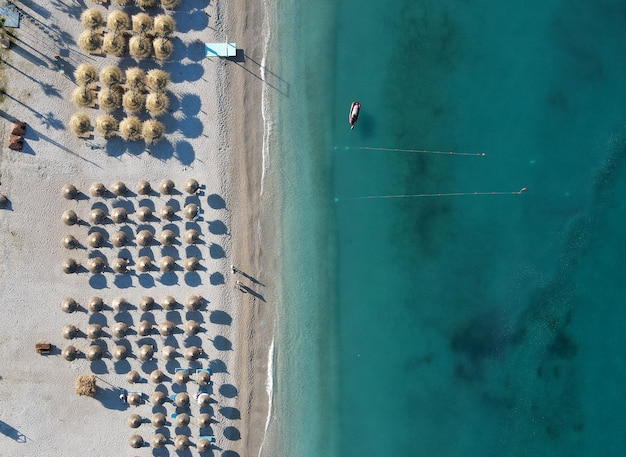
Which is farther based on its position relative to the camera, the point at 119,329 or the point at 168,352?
the point at 168,352

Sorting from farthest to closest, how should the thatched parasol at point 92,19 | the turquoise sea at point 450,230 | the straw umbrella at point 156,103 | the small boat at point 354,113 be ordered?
1. the turquoise sea at point 450,230
2. the small boat at point 354,113
3. the straw umbrella at point 156,103
4. the thatched parasol at point 92,19

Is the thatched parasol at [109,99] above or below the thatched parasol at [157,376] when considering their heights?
above

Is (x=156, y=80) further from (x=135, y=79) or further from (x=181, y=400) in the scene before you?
(x=181, y=400)

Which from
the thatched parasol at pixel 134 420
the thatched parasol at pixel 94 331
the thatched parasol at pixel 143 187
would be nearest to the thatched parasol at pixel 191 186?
the thatched parasol at pixel 143 187

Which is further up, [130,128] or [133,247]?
[130,128]

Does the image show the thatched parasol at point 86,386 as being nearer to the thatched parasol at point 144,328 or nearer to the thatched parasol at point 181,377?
the thatched parasol at point 144,328

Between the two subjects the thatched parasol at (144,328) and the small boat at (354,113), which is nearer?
the thatched parasol at (144,328)

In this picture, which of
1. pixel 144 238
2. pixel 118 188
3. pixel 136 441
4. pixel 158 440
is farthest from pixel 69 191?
pixel 158 440
